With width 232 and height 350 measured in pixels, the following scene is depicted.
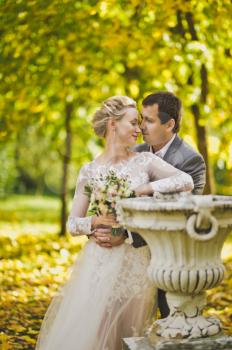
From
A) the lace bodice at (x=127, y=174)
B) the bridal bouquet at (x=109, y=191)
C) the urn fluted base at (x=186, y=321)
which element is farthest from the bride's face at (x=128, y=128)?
the urn fluted base at (x=186, y=321)

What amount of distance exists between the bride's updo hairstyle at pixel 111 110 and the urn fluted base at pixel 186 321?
128 centimetres

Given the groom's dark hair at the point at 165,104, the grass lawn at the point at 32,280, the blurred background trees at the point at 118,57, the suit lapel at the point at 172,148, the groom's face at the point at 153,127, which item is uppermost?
the blurred background trees at the point at 118,57

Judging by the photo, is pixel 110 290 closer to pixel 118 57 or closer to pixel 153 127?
pixel 153 127

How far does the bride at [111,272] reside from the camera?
397 centimetres

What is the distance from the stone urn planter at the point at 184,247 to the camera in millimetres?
3105

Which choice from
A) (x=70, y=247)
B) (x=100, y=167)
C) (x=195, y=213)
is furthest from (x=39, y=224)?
(x=195, y=213)

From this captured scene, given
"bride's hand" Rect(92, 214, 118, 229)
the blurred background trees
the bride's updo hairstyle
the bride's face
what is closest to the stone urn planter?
"bride's hand" Rect(92, 214, 118, 229)

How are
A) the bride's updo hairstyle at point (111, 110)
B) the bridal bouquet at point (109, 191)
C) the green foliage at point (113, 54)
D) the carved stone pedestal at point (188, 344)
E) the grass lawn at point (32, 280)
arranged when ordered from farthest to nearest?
the green foliage at point (113, 54) → the grass lawn at point (32, 280) → the bride's updo hairstyle at point (111, 110) → the bridal bouquet at point (109, 191) → the carved stone pedestal at point (188, 344)

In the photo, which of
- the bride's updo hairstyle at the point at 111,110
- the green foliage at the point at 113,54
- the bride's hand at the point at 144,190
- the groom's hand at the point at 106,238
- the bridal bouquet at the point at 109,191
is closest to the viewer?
the bridal bouquet at the point at 109,191

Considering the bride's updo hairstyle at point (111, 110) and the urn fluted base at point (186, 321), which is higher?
the bride's updo hairstyle at point (111, 110)

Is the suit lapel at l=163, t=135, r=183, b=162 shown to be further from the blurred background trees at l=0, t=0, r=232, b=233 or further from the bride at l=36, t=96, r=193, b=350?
the blurred background trees at l=0, t=0, r=232, b=233

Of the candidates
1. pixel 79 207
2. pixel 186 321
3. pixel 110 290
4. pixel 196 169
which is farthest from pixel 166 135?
pixel 186 321

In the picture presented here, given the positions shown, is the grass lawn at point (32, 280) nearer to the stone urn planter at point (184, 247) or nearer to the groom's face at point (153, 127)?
the groom's face at point (153, 127)

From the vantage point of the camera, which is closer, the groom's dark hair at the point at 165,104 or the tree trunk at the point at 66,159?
the groom's dark hair at the point at 165,104
